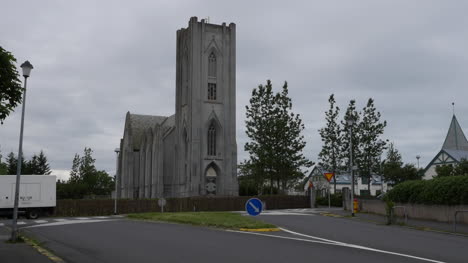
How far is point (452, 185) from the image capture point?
24.8 meters

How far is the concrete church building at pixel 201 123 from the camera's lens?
63.1 m

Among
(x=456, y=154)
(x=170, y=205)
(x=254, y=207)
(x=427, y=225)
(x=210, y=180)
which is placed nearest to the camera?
(x=254, y=207)

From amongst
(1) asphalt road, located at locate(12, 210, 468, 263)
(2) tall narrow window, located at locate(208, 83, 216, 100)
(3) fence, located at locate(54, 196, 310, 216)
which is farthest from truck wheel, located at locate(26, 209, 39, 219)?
(2) tall narrow window, located at locate(208, 83, 216, 100)

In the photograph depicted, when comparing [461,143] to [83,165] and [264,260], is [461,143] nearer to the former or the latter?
[83,165]

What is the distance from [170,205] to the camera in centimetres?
4725

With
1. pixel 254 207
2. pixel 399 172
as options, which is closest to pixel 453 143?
pixel 399 172

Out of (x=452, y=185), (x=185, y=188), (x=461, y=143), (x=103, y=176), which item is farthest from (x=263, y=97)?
(x=103, y=176)

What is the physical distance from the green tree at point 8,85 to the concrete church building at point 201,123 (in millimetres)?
49353

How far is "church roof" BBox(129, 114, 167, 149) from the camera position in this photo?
82.9 m

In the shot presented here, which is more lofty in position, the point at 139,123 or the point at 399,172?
the point at 139,123

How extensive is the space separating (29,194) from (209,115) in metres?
30.9

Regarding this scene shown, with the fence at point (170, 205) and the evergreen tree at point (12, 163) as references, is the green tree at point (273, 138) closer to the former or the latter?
the fence at point (170, 205)

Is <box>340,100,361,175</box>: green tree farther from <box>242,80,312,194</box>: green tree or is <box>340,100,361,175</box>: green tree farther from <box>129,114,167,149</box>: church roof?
<box>129,114,167,149</box>: church roof

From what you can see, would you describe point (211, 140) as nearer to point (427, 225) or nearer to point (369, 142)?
point (369, 142)
